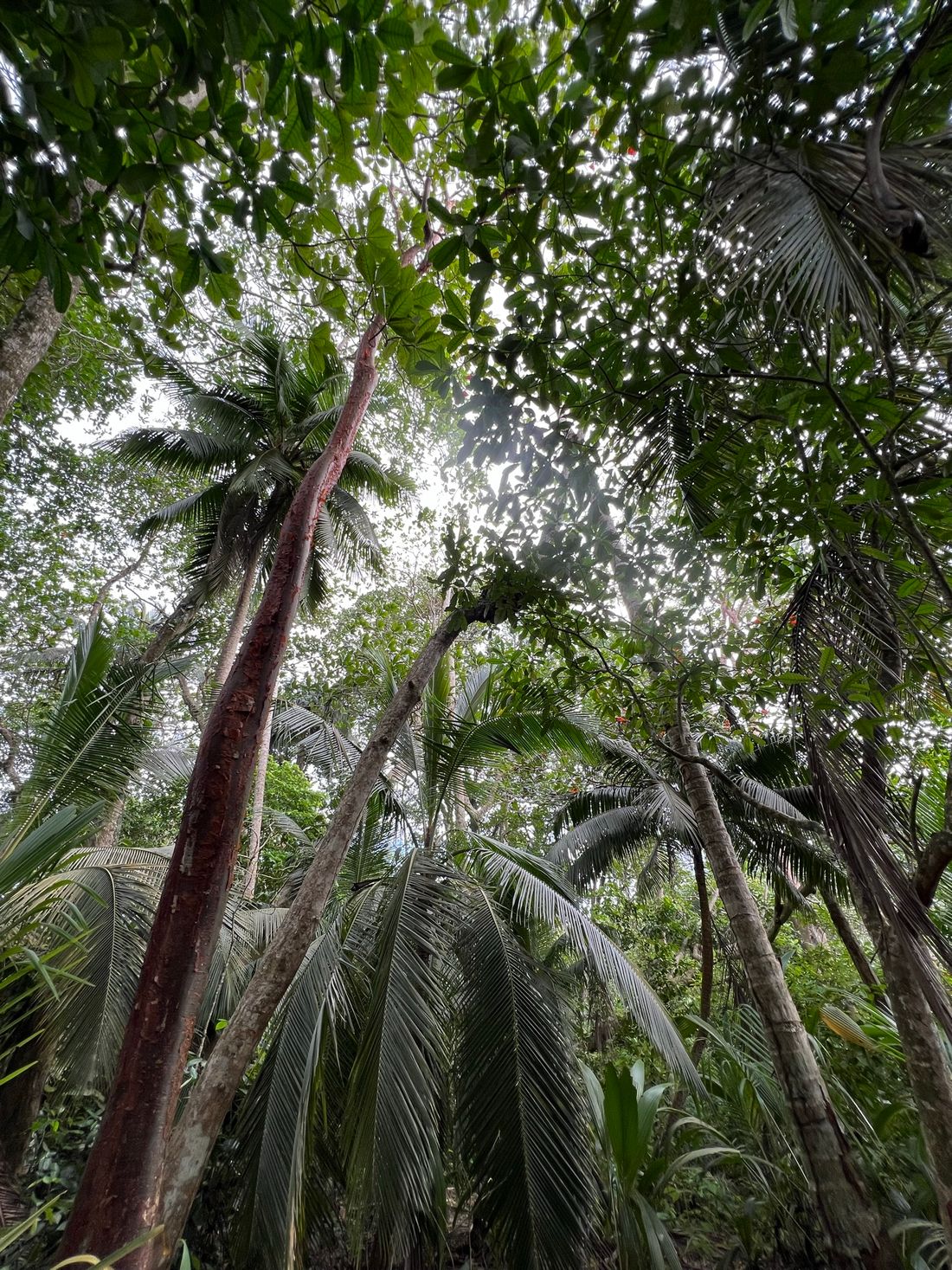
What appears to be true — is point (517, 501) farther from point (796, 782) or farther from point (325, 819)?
point (325, 819)

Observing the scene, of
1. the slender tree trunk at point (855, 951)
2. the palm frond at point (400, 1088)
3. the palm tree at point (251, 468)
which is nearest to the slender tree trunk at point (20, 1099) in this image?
the palm frond at point (400, 1088)

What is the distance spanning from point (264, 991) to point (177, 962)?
0.72 meters

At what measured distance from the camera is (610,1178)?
2.98 metres

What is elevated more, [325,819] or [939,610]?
[325,819]

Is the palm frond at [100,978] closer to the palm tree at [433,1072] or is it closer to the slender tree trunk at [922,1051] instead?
the palm tree at [433,1072]

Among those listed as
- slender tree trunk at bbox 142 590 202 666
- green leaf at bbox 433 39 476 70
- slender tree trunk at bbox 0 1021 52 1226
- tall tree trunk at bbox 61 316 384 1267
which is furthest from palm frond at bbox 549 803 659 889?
green leaf at bbox 433 39 476 70

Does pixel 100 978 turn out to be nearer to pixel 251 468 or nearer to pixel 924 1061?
pixel 924 1061

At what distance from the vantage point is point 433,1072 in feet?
9.16

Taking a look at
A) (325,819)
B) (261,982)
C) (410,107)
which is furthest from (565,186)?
(325,819)

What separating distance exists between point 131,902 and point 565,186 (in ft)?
14.2

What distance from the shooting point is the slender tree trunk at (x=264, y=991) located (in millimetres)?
1958

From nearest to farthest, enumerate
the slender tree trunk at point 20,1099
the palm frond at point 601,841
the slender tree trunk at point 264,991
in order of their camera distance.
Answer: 1. the slender tree trunk at point 264,991
2. the slender tree trunk at point 20,1099
3. the palm frond at point 601,841

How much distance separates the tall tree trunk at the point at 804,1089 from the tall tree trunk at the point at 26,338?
3.58 m

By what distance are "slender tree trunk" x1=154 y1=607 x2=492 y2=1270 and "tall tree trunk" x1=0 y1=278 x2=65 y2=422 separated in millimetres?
2404
